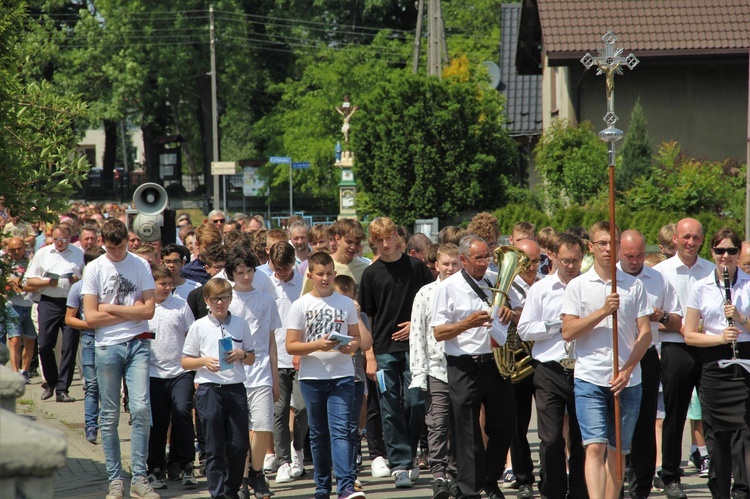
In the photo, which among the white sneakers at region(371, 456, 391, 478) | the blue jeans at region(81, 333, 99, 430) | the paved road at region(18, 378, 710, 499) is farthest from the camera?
the blue jeans at region(81, 333, 99, 430)

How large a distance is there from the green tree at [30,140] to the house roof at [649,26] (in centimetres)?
1992

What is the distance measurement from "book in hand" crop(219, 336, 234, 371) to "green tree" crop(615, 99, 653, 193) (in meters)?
18.4

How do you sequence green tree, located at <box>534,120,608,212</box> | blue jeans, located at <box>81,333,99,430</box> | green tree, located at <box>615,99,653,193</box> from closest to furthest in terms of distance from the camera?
blue jeans, located at <box>81,333,99,430</box>
green tree, located at <box>615,99,653,193</box>
green tree, located at <box>534,120,608,212</box>

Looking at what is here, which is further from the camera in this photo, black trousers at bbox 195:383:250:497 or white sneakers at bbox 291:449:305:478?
white sneakers at bbox 291:449:305:478

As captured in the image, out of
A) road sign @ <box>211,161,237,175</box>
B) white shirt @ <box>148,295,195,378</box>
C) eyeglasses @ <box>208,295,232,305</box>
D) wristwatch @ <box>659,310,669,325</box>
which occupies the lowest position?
white shirt @ <box>148,295,195,378</box>

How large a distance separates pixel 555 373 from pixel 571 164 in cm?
1924

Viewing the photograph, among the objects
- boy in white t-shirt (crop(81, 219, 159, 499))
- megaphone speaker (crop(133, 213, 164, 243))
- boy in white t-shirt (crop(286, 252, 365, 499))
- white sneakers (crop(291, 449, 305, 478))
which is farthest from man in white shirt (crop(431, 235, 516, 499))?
megaphone speaker (crop(133, 213, 164, 243))

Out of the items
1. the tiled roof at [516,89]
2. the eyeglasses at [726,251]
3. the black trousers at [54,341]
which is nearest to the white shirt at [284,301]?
the eyeglasses at [726,251]

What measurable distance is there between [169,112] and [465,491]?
183 ft

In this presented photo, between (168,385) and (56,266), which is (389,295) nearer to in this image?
(168,385)

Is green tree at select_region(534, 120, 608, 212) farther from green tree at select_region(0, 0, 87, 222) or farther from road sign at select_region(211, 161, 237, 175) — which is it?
green tree at select_region(0, 0, 87, 222)

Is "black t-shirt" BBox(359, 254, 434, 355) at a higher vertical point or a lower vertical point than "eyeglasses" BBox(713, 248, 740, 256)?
lower

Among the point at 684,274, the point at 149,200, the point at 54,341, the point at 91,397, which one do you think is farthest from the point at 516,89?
the point at 684,274

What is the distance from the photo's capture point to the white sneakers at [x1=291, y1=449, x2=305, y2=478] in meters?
9.39
